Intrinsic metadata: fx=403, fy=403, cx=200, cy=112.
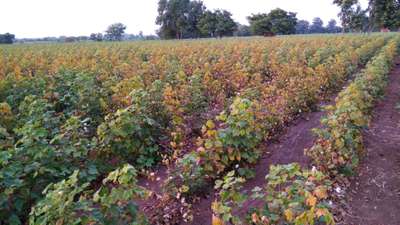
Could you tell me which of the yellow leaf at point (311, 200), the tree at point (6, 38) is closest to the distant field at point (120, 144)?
the yellow leaf at point (311, 200)

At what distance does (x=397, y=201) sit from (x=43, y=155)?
3.81m

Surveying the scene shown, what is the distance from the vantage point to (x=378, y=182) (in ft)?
16.2

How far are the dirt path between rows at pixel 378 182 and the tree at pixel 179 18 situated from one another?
58.9 meters

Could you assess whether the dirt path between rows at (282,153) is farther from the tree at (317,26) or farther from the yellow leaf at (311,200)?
the tree at (317,26)

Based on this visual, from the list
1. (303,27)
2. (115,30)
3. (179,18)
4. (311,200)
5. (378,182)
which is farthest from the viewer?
(303,27)

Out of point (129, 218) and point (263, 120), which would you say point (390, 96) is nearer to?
point (263, 120)

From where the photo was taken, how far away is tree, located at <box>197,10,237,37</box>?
195ft

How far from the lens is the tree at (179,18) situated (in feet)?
211

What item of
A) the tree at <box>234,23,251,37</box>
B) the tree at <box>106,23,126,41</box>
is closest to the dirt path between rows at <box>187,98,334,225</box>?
the tree at <box>234,23,251,37</box>

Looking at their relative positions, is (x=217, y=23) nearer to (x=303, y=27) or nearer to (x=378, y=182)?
(x=303, y=27)

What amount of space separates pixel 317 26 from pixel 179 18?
46369mm

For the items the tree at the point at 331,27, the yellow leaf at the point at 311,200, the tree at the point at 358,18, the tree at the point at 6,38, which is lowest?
the tree at the point at 331,27

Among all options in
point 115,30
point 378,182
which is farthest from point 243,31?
point 378,182

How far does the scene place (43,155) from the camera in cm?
396
